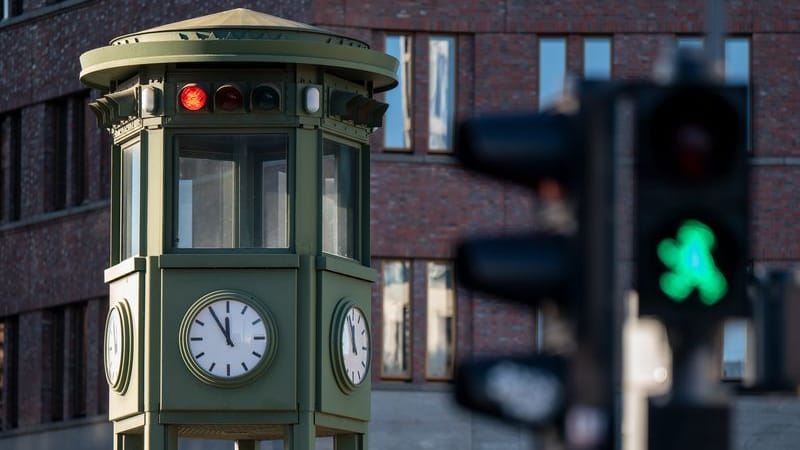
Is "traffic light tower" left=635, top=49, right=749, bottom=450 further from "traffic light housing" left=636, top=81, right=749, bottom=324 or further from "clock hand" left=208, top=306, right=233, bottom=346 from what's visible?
"clock hand" left=208, top=306, right=233, bottom=346

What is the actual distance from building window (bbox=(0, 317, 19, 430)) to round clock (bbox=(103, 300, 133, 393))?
27.0 m

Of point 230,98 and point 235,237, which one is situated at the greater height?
point 230,98

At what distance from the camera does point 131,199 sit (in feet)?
66.3

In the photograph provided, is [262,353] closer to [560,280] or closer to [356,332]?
[356,332]

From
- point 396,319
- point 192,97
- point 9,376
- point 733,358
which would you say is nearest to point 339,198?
point 192,97

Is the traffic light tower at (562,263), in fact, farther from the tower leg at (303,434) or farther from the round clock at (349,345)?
the round clock at (349,345)

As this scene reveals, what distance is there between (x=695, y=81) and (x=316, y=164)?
41.3ft

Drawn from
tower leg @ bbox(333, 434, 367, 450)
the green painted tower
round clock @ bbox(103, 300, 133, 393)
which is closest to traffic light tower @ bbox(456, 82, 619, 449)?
the green painted tower

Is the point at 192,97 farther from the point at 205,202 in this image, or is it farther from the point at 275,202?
the point at 275,202

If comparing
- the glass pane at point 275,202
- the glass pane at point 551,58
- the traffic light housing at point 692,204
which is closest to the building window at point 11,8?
the glass pane at point 551,58

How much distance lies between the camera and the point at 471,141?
→ 7.33 m

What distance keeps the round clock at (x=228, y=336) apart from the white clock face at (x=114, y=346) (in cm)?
68

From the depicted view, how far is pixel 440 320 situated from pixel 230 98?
70.8ft

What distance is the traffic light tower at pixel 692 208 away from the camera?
7.12 metres
